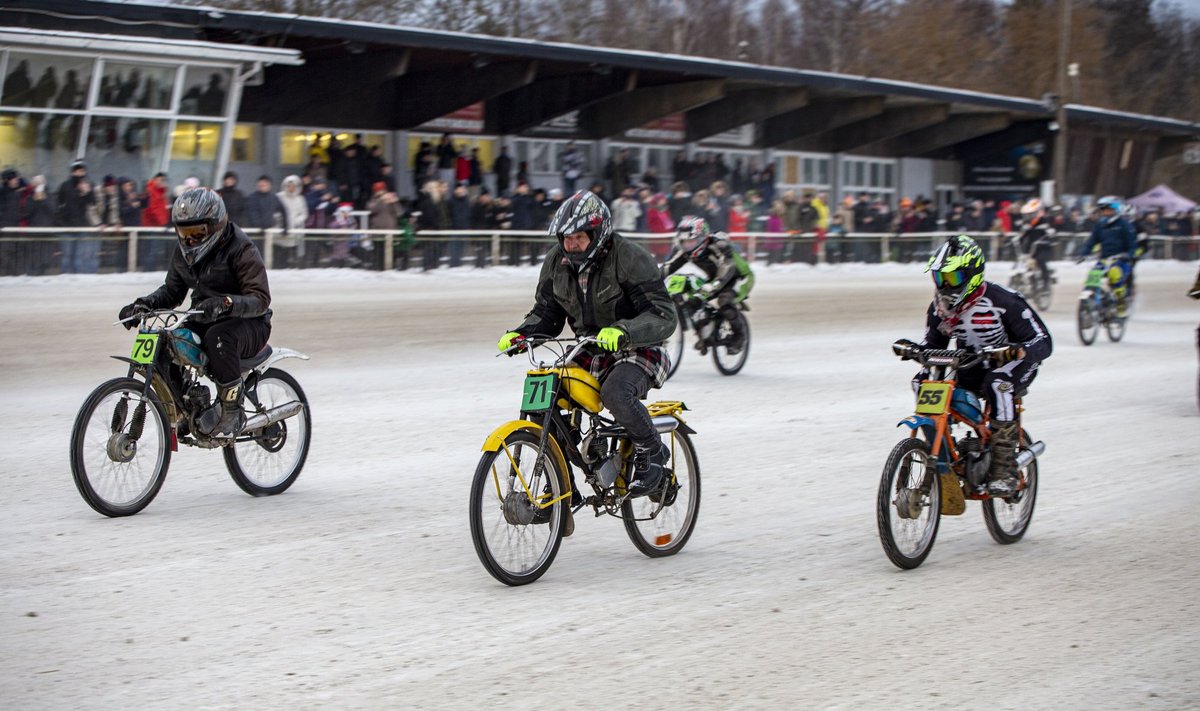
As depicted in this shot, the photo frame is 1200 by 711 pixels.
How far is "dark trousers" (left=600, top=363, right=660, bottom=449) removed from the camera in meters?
6.42

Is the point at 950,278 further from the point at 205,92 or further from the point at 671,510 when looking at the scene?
the point at 205,92

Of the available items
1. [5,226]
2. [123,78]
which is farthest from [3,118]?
[5,226]

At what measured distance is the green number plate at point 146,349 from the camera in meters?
7.50

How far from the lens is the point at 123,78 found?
84.4 ft

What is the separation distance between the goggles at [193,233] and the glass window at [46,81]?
1840cm

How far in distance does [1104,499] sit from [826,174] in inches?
1567

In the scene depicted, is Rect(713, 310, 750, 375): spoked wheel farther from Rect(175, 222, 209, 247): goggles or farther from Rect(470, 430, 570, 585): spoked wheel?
Rect(470, 430, 570, 585): spoked wheel

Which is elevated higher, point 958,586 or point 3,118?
point 3,118

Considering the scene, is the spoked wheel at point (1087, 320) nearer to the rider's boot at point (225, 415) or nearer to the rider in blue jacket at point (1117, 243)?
the rider in blue jacket at point (1117, 243)

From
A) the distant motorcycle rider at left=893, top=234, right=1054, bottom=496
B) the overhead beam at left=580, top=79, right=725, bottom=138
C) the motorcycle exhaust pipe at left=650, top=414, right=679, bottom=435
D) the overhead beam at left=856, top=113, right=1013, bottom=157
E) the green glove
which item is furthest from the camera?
the overhead beam at left=856, top=113, right=1013, bottom=157

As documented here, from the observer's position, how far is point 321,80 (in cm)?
3077

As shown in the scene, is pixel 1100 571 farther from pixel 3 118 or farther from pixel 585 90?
pixel 585 90

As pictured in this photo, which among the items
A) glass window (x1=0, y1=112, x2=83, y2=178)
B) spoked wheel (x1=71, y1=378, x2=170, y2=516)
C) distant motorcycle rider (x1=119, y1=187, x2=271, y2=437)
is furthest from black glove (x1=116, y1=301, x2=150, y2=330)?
glass window (x1=0, y1=112, x2=83, y2=178)

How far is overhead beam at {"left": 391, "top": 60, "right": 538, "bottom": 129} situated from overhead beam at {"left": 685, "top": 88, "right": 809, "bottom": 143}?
800 cm
